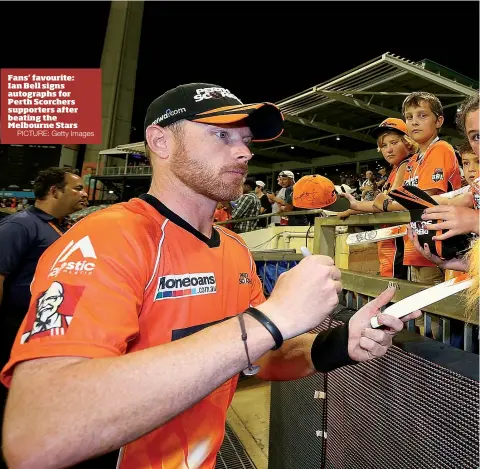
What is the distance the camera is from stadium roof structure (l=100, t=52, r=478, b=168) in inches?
385

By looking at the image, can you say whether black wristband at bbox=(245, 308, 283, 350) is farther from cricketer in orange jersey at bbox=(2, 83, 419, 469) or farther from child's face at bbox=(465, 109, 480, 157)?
child's face at bbox=(465, 109, 480, 157)

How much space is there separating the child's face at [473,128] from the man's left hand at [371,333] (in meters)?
0.89

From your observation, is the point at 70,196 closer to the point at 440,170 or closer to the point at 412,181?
the point at 412,181

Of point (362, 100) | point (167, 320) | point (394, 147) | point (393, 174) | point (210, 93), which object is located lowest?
point (167, 320)

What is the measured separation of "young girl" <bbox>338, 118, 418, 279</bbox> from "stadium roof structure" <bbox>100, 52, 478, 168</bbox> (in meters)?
6.74

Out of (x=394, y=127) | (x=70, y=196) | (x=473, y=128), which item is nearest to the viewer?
(x=473, y=128)

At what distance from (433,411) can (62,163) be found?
3045cm

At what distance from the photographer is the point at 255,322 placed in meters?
0.91

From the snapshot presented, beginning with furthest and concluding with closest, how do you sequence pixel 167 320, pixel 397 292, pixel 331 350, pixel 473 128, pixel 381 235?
1. pixel 381 235
2. pixel 473 128
3. pixel 397 292
4. pixel 331 350
5. pixel 167 320

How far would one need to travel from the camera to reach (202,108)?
54.2 inches

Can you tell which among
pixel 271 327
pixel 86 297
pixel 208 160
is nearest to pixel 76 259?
pixel 86 297

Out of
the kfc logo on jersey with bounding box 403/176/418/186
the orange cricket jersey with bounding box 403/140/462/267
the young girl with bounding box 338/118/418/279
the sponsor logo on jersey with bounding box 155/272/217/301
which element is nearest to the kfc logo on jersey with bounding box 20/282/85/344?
the sponsor logo on jersey with bounding box 155/272/217/301

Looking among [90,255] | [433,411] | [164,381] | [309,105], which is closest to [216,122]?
[90,255]

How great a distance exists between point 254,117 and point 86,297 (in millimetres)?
1003
